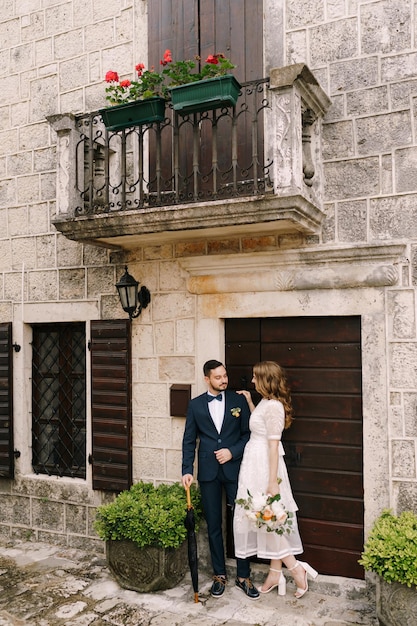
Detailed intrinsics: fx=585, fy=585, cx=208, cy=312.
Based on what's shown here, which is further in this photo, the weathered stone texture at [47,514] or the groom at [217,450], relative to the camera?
the weathered stone texture at [47,514]

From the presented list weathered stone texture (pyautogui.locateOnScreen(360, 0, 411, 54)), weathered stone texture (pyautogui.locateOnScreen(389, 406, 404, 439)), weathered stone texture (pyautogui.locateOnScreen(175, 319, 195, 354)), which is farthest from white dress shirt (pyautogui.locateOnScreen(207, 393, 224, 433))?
weathered stone texture (pyautogui.locateOnScreen(360, 0, 411, 54))

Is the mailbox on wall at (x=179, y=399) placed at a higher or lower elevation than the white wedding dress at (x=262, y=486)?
higher

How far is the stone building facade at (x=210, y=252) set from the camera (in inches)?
191

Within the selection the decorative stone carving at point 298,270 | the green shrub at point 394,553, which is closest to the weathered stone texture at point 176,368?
the decorative stone carving at point 298,270

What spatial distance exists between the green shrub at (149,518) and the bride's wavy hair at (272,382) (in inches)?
49.2

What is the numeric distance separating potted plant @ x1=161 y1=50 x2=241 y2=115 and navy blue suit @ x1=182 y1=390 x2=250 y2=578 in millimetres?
2491

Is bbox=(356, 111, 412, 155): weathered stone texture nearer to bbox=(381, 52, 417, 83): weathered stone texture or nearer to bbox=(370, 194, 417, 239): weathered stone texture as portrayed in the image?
bbox=(381, 52, 417, 83): weathered stone texture

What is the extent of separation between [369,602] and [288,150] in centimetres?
373

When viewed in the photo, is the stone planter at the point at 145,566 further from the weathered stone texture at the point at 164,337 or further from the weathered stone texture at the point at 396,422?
the weathered stone texture at the point at 396,422

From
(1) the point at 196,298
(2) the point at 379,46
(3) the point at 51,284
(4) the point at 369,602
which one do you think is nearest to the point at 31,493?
(3) the point at 51,284

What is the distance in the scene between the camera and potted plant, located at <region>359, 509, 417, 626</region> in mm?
4090

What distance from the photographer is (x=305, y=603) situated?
4863 millimetres

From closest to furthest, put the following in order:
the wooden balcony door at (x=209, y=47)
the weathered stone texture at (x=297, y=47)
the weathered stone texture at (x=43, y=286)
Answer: the weathered stone texture at (x=297, y=47) < the wooden balcony door at (x=209, y=47) < the weathered stone texture at (x=43, y=286)

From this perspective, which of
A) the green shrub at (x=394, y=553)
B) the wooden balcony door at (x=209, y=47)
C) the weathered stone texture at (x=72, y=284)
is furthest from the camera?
the weathered stone texture at (x=72, y=284)
